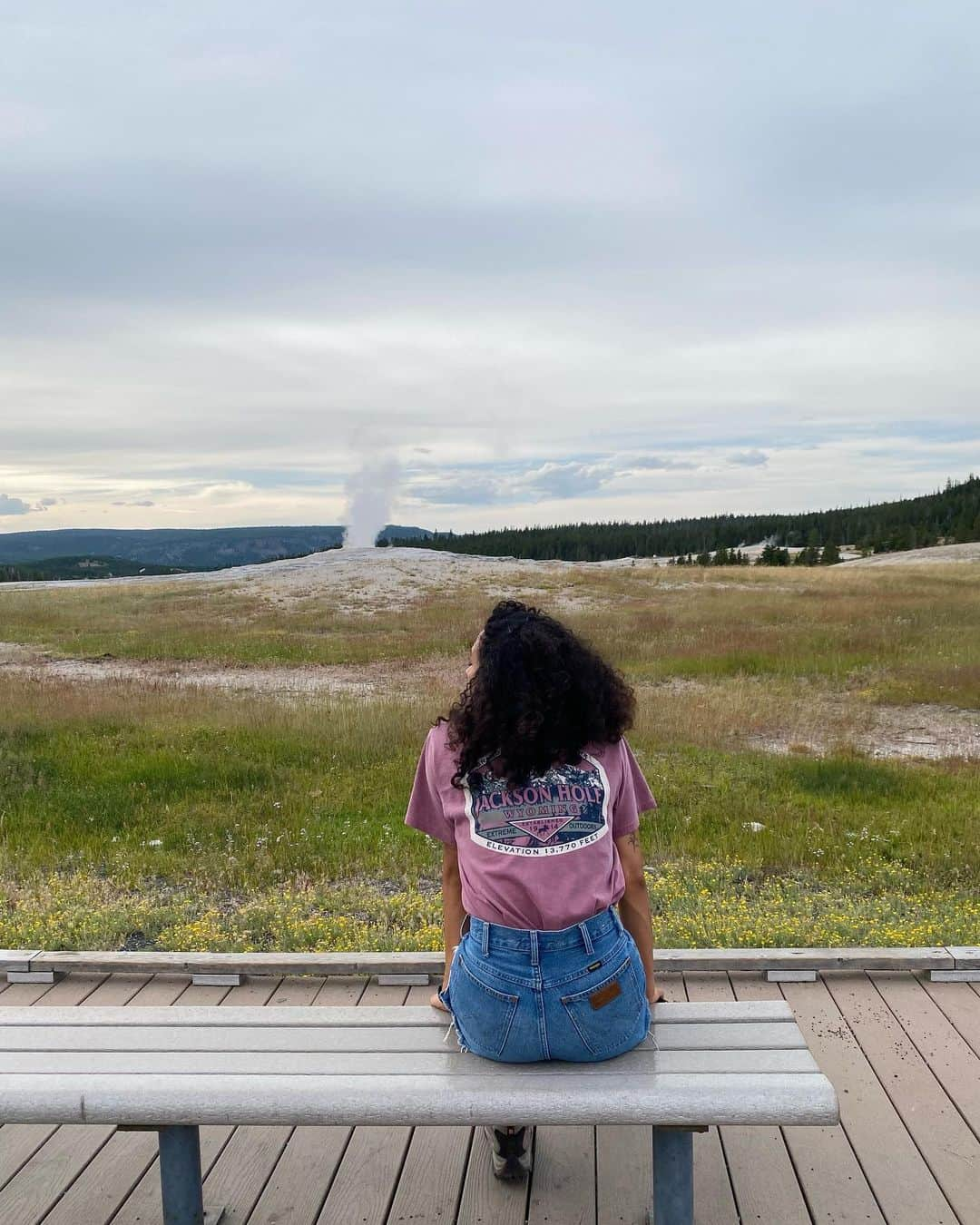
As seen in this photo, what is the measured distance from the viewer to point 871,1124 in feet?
11.2

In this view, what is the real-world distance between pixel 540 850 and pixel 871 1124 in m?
1.80

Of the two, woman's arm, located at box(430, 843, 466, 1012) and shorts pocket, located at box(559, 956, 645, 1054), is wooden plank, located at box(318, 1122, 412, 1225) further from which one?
shorts pocket, located at box(559, 956, 645, 1054)

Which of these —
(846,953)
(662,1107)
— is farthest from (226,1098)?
(846,953)

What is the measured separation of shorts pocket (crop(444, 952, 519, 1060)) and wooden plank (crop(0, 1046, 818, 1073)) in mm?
82

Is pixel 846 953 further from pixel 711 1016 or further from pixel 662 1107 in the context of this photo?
pixel 662 1107

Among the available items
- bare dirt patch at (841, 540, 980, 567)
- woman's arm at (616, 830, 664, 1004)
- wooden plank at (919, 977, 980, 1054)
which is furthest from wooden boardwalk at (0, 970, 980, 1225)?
bare dirt patch at (841, 540, 980, 567)

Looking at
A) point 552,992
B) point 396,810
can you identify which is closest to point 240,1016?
point 552,992

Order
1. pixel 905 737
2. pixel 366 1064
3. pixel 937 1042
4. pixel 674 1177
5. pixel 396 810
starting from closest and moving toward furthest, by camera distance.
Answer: pixel 674 1177 → pixel 366 1064 → pixel 937 1042 → pixel 396 810 → pixel 905 737

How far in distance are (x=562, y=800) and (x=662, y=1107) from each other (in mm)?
846

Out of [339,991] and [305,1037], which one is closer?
[305,1037]

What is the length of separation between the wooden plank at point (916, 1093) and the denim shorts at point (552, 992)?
1.29 m

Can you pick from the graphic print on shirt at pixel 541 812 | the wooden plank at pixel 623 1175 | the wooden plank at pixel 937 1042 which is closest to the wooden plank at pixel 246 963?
the wooden plank at pixel 623 1175

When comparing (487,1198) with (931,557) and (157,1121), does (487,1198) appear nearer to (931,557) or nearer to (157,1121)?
Result: (157,1121)

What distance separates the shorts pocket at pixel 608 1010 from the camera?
2.68 meters
